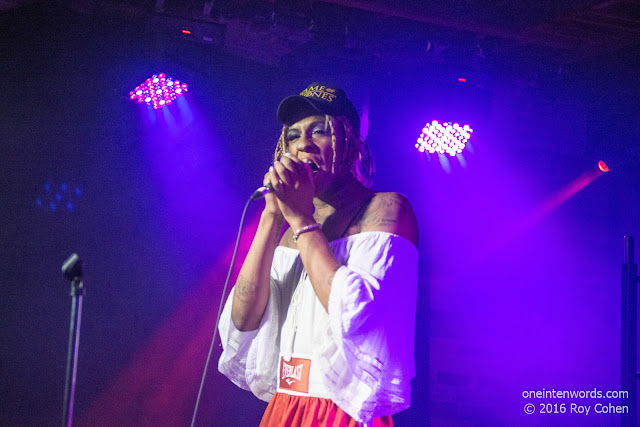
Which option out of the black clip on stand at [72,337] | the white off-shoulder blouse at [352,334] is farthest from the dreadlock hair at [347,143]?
the black clip on stand at [72,337]

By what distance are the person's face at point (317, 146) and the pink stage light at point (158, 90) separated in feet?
10.9

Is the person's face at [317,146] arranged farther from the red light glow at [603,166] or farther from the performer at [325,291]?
the red light glow at [603,166]

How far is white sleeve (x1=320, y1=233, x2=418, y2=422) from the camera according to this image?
4.71 feet

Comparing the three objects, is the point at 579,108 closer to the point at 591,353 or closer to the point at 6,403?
the point at 591,353

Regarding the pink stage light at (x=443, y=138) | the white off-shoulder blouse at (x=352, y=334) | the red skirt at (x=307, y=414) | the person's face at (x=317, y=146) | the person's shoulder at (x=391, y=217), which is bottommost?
the red skirt at (x=307, y=414)

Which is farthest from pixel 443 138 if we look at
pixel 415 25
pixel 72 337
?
pixel 72 337

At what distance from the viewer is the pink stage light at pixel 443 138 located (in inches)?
208

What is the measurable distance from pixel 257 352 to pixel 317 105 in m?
0.90

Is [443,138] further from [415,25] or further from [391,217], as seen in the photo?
[391,217]

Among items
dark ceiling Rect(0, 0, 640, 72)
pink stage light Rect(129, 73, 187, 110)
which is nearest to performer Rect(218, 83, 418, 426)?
dark ceiling Rect(0, 0, 640, 72)

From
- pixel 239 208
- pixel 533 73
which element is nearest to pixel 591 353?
pixel 533 73

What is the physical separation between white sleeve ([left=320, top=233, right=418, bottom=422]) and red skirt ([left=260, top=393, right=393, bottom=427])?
79mm

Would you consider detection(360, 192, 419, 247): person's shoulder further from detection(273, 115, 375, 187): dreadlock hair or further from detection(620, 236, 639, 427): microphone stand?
detection(620, 236, 639, 427): microphone stand

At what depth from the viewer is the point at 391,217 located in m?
1.68
